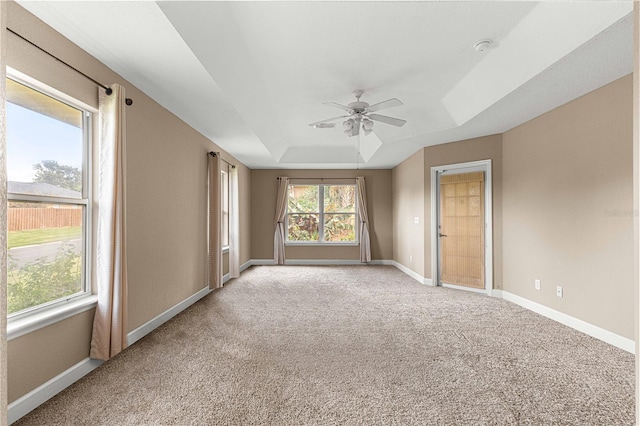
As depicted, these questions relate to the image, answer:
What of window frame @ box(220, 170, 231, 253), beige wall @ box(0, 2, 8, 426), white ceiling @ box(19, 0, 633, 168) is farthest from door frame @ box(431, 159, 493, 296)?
beige wall @ box(0, 2, 8, 426)

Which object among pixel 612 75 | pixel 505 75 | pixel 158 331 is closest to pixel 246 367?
pixel 158 331

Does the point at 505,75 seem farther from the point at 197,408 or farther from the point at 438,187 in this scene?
the point at 197,408

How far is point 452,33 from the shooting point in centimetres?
275

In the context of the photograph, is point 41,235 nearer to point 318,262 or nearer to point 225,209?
point 225,209

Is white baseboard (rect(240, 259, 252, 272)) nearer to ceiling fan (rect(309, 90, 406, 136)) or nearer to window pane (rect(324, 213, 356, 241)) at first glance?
window pane (rect(324, 213, 356, 241))

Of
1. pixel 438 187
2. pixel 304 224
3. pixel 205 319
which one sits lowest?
pixel 205 319

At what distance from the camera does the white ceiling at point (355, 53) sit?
220 cm

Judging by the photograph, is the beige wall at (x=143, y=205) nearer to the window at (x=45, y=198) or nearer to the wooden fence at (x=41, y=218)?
the window at (x=45, y=198)

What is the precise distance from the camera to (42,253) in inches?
86.6

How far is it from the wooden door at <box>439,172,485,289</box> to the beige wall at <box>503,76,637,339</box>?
0.56 m

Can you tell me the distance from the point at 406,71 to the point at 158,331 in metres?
3.82

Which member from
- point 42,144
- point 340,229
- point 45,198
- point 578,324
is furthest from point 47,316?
point 340,229

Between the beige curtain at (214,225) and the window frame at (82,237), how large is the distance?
2415mm

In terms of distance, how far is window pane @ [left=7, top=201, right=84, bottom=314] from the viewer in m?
1.99
